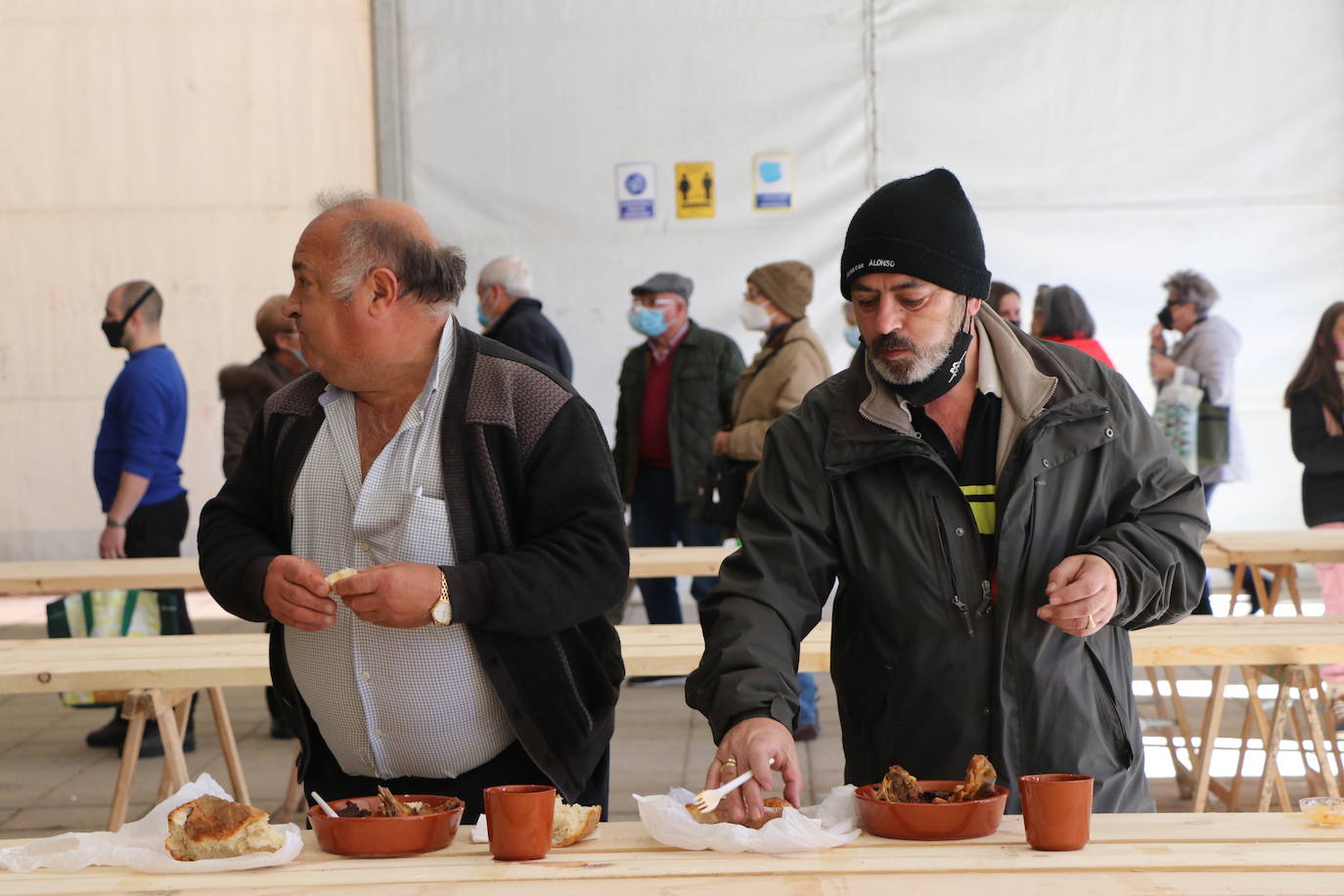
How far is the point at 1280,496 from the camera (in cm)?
934

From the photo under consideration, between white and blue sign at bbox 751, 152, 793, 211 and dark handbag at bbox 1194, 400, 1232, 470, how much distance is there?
3104mm

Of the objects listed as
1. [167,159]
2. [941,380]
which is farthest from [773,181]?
[941,380]

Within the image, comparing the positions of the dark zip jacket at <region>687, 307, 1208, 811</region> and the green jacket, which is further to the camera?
the green jacket

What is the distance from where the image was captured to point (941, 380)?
7.45 feet

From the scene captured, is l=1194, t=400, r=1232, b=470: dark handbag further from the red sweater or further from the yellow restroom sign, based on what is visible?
the yellow restroom sign

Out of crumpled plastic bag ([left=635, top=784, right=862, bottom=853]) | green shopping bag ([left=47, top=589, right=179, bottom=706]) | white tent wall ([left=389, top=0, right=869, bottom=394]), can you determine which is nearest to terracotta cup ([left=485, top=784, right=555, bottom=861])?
crumpled plastic bag ([left=635, top=784, right=862, bottom=853])

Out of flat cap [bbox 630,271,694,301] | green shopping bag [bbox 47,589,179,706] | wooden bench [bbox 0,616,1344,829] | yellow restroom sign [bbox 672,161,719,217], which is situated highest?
yellow restroom sign [bbox 672,161,719,217]

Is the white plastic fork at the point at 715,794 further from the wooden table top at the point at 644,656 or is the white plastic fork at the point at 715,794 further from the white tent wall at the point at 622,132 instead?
the white tent wall at the point at 622,132

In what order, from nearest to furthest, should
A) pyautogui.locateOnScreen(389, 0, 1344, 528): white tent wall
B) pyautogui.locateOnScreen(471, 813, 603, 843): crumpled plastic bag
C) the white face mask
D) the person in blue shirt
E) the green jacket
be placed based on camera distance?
pyautogui.locateOnScreen(471, 813, 603, 843): crumpled plastic bag < the person in blue shirt < the white face mask < the green jacket < pyautogui.locateOnScreen(389, 0, 1344, 528): white tent wall

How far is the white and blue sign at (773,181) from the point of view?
30.5 ft

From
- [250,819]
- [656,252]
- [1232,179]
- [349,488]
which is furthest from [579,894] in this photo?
[1232,179]

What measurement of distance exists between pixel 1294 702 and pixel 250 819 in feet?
15.2

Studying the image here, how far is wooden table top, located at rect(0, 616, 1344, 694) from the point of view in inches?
142

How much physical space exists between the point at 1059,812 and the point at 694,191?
25.8 ft
